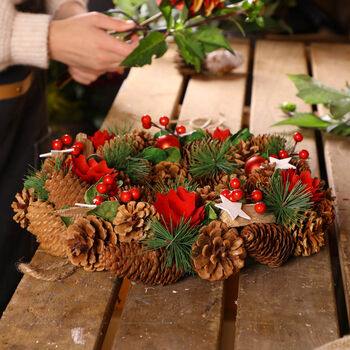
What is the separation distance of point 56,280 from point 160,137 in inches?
12.7

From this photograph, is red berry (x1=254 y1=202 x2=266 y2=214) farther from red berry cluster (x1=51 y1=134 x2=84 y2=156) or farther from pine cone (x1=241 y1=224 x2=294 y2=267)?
red berry cluster (x1=51 y1=134 x2=84 y2=156)

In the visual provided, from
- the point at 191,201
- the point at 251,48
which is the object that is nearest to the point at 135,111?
the point at 191,201

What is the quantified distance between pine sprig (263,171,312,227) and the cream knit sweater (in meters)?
0.69

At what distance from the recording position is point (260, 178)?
798 mm

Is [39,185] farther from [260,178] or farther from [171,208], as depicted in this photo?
[260,178]

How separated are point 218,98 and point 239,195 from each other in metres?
0.66

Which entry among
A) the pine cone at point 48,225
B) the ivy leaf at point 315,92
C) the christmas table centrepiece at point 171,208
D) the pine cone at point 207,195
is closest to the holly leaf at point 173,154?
the christmas table centrepiece at point 171,208

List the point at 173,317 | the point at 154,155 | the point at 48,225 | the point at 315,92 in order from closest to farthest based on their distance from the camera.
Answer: the point at 173,317 → the point at 48,225 → the point at 154,155 → the point at 315,92

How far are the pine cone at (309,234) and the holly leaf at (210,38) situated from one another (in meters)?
0.56

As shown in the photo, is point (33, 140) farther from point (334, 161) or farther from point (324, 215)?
point (324, 215)

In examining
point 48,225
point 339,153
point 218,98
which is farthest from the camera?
point 218,98

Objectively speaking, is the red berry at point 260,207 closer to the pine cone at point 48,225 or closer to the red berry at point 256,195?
the red berry at point 256,195

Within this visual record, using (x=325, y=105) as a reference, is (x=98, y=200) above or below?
above

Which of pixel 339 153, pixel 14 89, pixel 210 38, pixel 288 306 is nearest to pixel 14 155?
pixel 14 89
